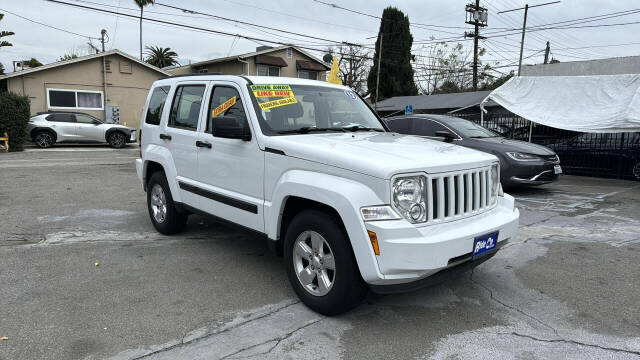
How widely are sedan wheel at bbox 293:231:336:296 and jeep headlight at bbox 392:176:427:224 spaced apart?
623 millimetres

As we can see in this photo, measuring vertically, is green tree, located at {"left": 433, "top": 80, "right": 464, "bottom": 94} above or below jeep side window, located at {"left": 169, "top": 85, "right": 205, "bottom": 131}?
above

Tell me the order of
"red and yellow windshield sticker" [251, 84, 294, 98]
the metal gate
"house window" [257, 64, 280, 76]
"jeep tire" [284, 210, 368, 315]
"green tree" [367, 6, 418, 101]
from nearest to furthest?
"jeep tire" [284, 210, 368, 315], "red and yellow windshield sticker" [251, 84, 294, 98], the metal gate, "house window" [257, 64, 280, 76], "green tree" [367, 6, 418, 101]

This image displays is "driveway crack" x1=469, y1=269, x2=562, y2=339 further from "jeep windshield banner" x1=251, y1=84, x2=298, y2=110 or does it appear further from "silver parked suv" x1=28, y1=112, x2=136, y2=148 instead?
"silver parked suv" x1=28, y1=112, x2=136, y2=148

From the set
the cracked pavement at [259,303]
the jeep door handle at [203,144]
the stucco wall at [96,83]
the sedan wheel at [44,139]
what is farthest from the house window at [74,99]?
the jeep door handle at [203,144]

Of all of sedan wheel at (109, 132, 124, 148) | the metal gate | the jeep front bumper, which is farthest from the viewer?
sedan wheel at (109, 132, 124, 148)

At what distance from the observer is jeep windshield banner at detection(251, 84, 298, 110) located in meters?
4.17

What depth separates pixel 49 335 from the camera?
3152 millimetres

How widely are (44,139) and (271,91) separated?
17.8m

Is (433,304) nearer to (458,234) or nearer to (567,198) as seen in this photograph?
(458,234)

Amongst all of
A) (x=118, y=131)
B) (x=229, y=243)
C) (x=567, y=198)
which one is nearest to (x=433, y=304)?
(x=229, y=243)

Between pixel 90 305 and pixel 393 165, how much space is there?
2.71 metres

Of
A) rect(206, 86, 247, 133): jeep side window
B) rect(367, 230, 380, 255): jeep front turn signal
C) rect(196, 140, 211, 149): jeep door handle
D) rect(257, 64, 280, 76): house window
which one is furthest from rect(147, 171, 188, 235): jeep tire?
rect(257, 64, 280, 76): house window

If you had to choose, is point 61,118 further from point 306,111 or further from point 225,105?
point 306,111

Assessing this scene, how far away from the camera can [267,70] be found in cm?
3056
